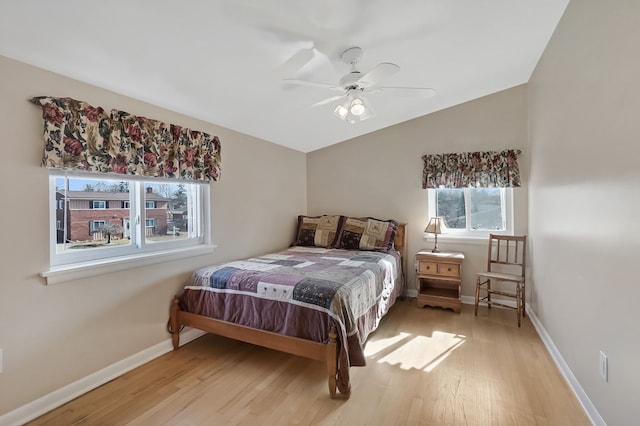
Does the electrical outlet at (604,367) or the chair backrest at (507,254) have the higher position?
the chair backrest at (507,254)

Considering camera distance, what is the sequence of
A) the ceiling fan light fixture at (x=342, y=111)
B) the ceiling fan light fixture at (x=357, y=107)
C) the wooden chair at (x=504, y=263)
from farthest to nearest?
the wooden chair at (x=504, y=263), the ceiling fan light fixture at (x=342, y=111), the ceiling fan light fixture at (x=357, y=107)

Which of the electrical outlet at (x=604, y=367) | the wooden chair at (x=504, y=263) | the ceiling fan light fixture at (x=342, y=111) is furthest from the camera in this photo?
the wooden chair at (x=504, y=263)

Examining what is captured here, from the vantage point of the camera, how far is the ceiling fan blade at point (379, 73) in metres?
1.87

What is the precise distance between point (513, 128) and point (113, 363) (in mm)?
4454

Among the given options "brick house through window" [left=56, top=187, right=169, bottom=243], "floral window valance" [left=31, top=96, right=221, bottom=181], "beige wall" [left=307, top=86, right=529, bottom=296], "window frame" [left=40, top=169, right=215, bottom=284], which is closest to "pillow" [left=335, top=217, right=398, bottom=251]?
"beige wall" [left=307, top=86, right=529, bottom=296]

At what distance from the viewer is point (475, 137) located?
3.68 m

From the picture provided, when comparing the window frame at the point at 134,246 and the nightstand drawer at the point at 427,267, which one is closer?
the window frame at the point at 134,246

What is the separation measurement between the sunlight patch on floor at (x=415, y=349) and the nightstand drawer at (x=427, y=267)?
0.78 metres

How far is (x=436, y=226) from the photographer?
3572 mm

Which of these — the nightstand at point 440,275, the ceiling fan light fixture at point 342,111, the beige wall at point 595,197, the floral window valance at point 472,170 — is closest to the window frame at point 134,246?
the ceiling fan light fixture at point 342,111

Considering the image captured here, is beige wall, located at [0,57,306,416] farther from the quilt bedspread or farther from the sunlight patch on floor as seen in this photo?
the sunlight patch on floor

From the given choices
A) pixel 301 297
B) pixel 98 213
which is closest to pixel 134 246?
pixel 98 213

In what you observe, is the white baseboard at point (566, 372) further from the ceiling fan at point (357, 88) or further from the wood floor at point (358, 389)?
the ceiling fan at point (357, 88)

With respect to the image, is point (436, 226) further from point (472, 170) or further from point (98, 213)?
point (98, 213)
